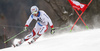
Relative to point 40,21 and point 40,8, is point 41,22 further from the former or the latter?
point 40,8

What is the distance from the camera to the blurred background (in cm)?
1022

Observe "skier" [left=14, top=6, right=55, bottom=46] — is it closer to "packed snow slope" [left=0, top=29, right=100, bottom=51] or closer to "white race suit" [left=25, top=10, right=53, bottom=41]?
"white race suit" [left=25, top=10, right=53, bottom=41]

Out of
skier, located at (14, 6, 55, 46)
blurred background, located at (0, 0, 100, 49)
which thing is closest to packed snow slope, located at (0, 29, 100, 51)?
skier, located at (14, 6, 55, 46)

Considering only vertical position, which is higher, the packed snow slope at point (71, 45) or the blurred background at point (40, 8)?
the blurred background at point (40, 8)

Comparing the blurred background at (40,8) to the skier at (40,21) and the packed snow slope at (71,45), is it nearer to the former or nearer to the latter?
the skier at (40,21)

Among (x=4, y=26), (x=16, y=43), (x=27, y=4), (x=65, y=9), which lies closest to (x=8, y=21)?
(x=4, y=26)

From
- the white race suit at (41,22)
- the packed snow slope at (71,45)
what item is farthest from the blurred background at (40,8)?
the packed snow slope at (71,45)

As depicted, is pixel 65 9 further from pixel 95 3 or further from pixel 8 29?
pixel 8 29

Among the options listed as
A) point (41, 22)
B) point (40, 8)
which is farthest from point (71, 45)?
point (40, 8)

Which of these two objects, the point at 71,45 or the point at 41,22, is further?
the point at 41,22

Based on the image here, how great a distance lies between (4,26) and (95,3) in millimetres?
→ 6974

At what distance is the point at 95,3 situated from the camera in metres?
10.9

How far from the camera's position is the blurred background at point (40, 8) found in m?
10.2

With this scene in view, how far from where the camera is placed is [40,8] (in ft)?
33.4
